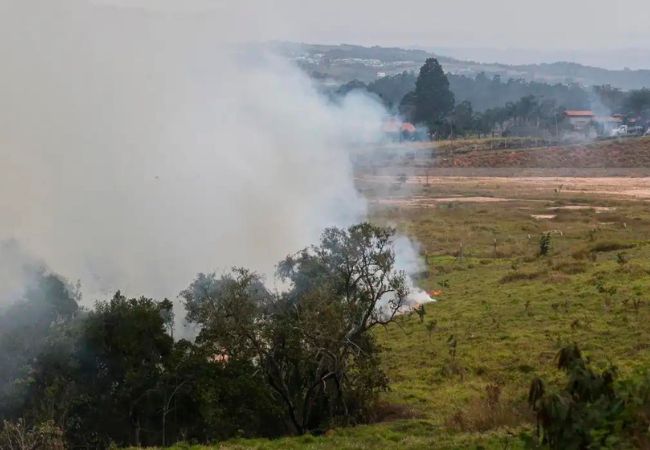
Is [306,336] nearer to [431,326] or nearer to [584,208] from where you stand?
[431,326]

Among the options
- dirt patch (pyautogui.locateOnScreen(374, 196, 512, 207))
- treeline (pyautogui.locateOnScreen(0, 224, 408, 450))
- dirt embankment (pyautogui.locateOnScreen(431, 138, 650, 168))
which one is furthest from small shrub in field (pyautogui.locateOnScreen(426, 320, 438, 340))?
dirt embankment (pyautogui.locateOnScreen(431, 138, 650, 168))

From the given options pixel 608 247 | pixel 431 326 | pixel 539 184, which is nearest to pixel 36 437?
pixel 431 326

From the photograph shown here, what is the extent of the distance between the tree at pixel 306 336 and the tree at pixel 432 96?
97.6 metres

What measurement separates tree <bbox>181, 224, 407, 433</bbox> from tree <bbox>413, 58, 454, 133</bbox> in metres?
97.6

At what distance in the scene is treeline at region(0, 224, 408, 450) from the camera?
712 inches

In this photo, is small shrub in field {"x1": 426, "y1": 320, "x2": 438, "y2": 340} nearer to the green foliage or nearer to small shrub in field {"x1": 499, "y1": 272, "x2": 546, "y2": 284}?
small shrub in field {"x1": 499, "y1": 272, "x2": 546, "y2": 284}

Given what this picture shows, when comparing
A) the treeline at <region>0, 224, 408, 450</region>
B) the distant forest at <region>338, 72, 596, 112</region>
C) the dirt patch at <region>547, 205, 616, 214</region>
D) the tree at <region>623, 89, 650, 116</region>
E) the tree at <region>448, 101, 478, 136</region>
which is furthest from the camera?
the distant forest at <region>338, 72, 596, 112</region>

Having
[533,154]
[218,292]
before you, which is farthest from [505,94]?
[218,292]

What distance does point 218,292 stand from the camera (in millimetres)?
18781

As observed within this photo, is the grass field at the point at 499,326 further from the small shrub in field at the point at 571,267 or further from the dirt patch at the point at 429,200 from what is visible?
the dirt patch at the point at 429,200

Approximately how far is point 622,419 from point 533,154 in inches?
3584

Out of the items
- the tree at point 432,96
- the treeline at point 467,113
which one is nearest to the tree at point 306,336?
the treeline at point 467,113

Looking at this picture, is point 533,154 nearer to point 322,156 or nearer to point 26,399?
point 322,156

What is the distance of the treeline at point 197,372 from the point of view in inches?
712
